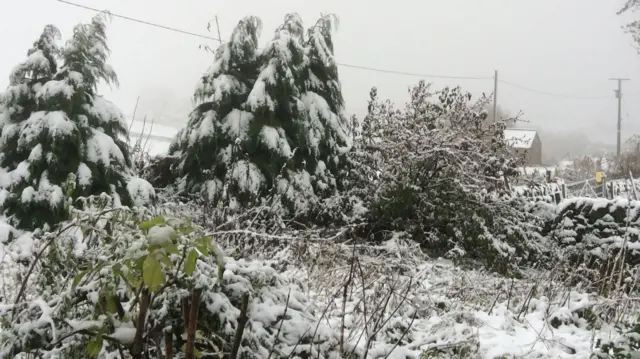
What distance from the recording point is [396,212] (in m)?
8.11

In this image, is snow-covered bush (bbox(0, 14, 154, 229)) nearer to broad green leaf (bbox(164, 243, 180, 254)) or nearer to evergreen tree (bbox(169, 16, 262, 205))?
evergreen tree (bbox(169, 16, 262, 205))

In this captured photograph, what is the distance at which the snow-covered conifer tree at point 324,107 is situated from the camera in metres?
8.07

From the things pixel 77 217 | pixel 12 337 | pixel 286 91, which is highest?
pixel 286 91

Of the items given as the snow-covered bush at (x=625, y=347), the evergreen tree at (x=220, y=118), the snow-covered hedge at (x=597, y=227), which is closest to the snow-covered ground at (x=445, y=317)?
the snow-covered bush at (x=625, y=347)

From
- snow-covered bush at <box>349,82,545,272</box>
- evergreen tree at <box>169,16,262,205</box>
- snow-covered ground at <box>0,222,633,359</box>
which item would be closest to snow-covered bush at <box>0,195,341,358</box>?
snow-covered ground at <box>0,222,633,359</box>

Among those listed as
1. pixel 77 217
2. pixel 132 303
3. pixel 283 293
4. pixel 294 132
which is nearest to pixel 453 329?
pixel 283 293

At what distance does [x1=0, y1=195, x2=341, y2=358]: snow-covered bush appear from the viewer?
1.48 meters

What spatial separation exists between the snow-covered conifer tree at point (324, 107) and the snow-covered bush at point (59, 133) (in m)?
2.92

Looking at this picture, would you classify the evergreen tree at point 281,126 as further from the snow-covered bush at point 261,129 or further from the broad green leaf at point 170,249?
the broad green leaf at point 170,249

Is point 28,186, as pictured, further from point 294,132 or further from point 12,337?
point 12,337

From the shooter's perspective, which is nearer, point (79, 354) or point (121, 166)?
point (79, 354)

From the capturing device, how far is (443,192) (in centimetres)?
801

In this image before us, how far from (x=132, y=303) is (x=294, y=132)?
20.5 feet

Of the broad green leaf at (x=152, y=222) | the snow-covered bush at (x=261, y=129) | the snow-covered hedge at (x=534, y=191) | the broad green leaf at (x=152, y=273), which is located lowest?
the snow-covered hedge at (x=534, y=191)
